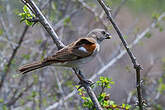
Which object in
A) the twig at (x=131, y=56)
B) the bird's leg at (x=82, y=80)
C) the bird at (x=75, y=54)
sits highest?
the bird at (x=75, y=54)

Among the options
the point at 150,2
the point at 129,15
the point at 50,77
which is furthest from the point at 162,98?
the point at 129,15

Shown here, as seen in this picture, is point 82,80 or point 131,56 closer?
point 131,56

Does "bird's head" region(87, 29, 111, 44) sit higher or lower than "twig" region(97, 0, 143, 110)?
higher

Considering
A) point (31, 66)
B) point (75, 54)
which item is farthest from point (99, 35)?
point (31, 66)

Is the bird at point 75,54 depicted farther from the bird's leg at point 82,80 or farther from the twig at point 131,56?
the twig at point 131,56

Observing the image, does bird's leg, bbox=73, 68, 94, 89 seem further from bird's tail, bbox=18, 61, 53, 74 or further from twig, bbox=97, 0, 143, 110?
twig, bbox=97, 0, 143, 110

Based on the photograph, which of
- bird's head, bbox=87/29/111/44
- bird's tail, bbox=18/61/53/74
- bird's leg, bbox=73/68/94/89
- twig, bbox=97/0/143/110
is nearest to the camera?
twig, bbox=97/0/143/110

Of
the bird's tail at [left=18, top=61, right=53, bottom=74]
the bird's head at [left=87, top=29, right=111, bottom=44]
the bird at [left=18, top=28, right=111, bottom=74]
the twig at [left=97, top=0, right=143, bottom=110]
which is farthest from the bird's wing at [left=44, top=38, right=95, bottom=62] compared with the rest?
the twig at [left=97, top=0, right=143, bottom=110]

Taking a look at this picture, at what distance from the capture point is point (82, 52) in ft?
12.3

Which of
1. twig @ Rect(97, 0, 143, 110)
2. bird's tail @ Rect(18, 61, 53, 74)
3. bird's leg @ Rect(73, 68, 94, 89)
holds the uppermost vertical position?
bird's tail @ Rect(18, 61, 53, 74)

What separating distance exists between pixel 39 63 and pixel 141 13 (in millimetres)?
12668

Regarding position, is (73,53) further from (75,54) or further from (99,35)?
(99,35)

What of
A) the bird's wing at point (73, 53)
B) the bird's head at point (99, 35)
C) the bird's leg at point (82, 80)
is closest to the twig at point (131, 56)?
the bird's leg at point (82, 80)

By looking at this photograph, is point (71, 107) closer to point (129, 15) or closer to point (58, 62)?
point (58, 62)
